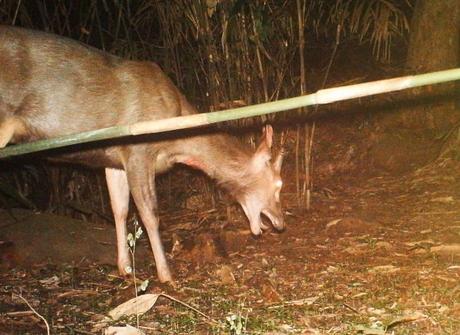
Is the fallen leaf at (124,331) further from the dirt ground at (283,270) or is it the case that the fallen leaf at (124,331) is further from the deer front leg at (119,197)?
the deer front leg at (119,197)

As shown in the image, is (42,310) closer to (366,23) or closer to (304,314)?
(304,314)

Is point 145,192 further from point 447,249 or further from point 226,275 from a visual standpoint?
point 447,249

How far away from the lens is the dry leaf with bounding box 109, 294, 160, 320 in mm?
4441

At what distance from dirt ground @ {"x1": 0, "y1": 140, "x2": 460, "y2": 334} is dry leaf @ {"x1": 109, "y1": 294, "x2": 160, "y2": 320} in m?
0.07

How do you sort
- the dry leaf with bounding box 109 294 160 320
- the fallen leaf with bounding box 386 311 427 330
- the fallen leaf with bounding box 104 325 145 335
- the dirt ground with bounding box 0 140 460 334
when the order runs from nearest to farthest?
the fallen leaf with bounding box 386 311 427 330
the fallen leaf with bounding box 104 325 145 335
the dirt ground with bounding box 0 140 460 334
the dry leaf with bounding box 109 294 160 320

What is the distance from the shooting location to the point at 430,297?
13.9 feet

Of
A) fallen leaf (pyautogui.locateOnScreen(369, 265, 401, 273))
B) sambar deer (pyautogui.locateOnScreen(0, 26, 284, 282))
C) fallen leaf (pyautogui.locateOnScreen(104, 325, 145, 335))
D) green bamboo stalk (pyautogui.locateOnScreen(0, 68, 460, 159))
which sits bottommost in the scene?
fallen leaf (pyautogui.locateOnScreen(369, 265, 401, 273))

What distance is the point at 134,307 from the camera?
447 centimetres

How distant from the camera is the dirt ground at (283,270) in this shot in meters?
4.16

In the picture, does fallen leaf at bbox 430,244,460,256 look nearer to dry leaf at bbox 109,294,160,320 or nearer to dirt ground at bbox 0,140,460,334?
dirt ground at bbox 0,140,460,334

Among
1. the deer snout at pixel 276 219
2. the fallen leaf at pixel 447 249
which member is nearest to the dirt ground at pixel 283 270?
the fallen leaf at pixel 447 249

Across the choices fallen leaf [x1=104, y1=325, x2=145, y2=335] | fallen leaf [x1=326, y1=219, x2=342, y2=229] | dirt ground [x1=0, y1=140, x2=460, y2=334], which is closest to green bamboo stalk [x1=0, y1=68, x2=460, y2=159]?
dirt ground [x1=0, y1=140, x2=460, y2=334]

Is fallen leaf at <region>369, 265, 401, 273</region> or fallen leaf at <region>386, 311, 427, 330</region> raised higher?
fallen leaf at <region>386, 311, 427, 330</region>

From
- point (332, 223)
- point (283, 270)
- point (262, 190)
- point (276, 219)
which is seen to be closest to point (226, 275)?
point (283, 270)
